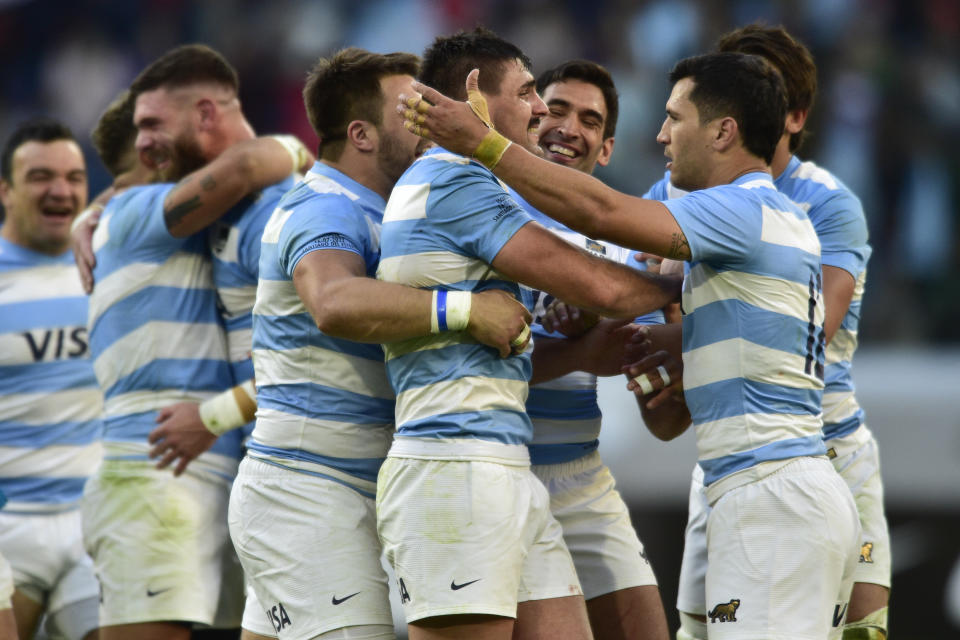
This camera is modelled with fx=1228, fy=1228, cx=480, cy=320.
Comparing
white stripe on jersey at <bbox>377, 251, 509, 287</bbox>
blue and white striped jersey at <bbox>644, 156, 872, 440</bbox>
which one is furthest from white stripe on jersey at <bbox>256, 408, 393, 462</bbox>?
blue and white striped jersey at <bbox>644, 156, 872, 440</bbox>

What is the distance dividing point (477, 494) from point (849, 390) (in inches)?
77.1

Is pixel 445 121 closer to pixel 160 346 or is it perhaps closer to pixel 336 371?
pixel 336 371

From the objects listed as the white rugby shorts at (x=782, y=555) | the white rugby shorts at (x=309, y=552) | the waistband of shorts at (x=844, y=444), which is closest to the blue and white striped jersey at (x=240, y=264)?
the white rugby shorts at (x=309, y=552)

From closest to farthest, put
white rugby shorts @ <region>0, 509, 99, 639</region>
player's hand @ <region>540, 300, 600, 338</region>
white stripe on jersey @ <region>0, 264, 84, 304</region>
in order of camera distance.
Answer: player's hand @ <region>540, 300, 600, 338</region> < white rugby shorts @ <region>0, 509, 99, 639</region> < white stripe on jersey @ <region>0, 264, 84, 304</region>

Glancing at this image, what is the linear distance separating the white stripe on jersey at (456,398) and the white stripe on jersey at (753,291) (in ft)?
2.33

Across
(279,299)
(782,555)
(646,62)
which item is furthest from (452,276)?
(646,62)

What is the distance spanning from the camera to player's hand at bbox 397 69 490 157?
146 inches

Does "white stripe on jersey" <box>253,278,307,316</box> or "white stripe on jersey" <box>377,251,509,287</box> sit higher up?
"white stripe on jersey" <box>377,251,509,287</box>

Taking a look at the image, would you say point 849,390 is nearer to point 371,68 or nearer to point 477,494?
point 477,494

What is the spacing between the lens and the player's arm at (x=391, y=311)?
12.1ft

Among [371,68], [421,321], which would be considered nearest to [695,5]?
[371,68]

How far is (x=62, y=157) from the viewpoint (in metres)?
6.65

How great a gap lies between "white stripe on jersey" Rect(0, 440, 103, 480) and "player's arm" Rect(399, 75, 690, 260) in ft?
10.9

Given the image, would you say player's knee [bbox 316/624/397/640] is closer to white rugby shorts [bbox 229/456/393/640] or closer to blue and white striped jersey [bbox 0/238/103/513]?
white rugby shorts [bbox 229/456/393/640]
